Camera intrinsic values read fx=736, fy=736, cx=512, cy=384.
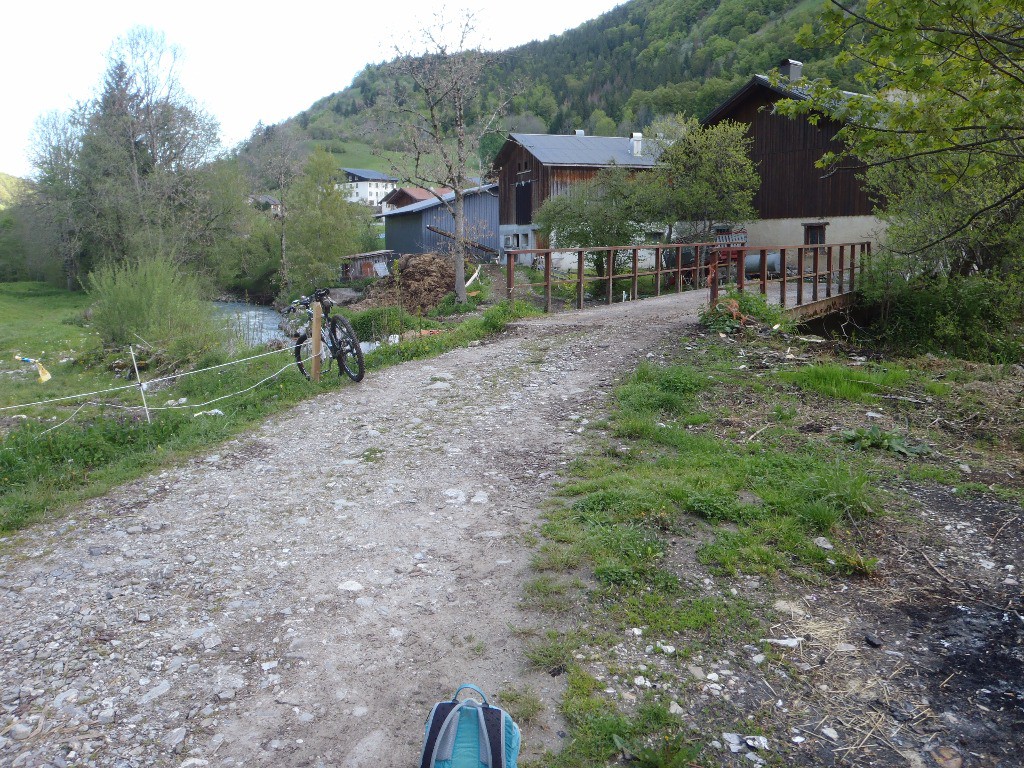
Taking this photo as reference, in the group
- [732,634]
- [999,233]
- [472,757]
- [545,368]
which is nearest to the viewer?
[472,757]

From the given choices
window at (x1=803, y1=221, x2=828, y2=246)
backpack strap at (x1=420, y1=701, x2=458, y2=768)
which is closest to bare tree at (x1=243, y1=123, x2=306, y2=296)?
window at (x1=803, y1=221, x2=828, y2=246)

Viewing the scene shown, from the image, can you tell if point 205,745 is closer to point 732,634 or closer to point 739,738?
point 739,738

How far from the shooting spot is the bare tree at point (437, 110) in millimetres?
22047

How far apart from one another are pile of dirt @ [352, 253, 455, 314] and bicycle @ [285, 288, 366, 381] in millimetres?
16936

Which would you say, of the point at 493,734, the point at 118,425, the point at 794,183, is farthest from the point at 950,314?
the point at 493,734

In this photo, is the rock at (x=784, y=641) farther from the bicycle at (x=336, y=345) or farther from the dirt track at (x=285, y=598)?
the bicycle at (x=336, y=345)

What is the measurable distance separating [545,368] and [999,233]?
32.6 feet

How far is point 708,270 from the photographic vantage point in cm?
1538

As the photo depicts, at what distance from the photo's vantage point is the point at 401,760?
2758 millimetres

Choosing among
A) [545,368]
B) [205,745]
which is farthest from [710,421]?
[205,745]

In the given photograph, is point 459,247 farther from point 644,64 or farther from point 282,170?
point 644,64

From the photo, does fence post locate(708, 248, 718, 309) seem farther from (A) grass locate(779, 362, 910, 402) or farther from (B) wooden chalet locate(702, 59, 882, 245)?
(B) wooden chalet locate(702, 59, 882, 245)

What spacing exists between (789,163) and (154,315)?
2174cm

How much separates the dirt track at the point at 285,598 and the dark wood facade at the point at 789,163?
2152 cm
